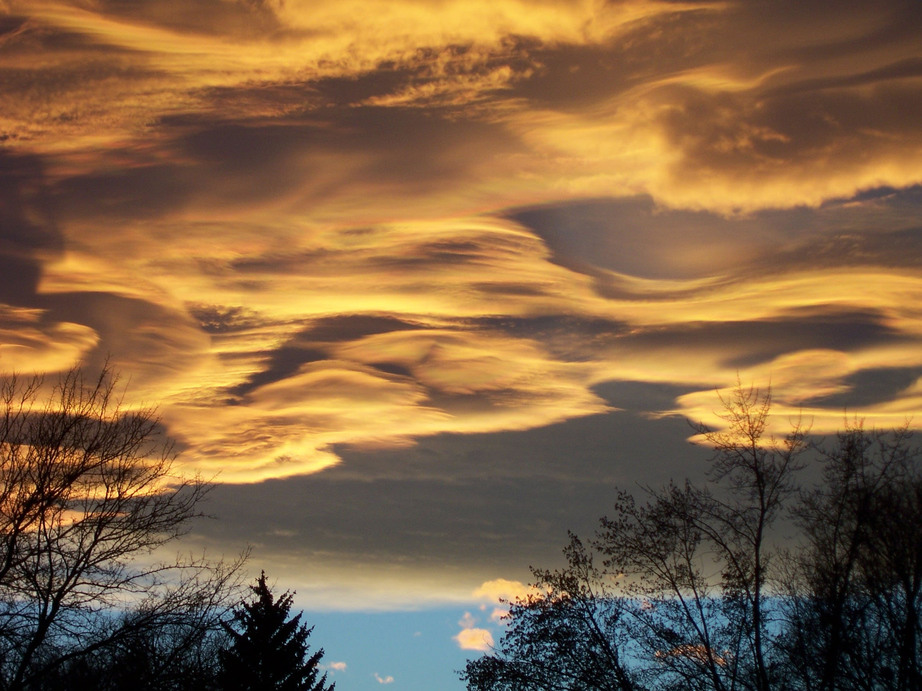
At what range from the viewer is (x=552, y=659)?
2405 centimetres

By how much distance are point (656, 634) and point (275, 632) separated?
21837mm

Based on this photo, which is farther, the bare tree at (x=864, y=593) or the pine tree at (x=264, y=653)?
the pine tree at (x=264, y=653)

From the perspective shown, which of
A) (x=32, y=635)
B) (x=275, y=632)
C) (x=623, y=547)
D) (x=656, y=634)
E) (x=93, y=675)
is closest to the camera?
(x=32, y=635)

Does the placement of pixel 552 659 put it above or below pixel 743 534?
below

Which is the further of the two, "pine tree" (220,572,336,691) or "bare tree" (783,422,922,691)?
"pine tree" (220,572,336,691)

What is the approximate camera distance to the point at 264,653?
121ft

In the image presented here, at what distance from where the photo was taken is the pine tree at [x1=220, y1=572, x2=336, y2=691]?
35.7 meters

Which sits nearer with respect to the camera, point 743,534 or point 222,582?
point 222,582

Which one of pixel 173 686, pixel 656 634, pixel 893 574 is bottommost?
pixel 173 686

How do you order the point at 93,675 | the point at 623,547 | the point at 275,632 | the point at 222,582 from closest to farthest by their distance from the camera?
the point at 93,675
the point at 222,582
the point at 623,547
the point at 275,632

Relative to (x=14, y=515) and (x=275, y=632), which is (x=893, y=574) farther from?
(x=275, y=632)

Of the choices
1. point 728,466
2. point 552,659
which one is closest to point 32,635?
point 552,659

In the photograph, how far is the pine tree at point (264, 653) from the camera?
3566cm

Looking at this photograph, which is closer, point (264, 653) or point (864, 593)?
point (864, 593)
